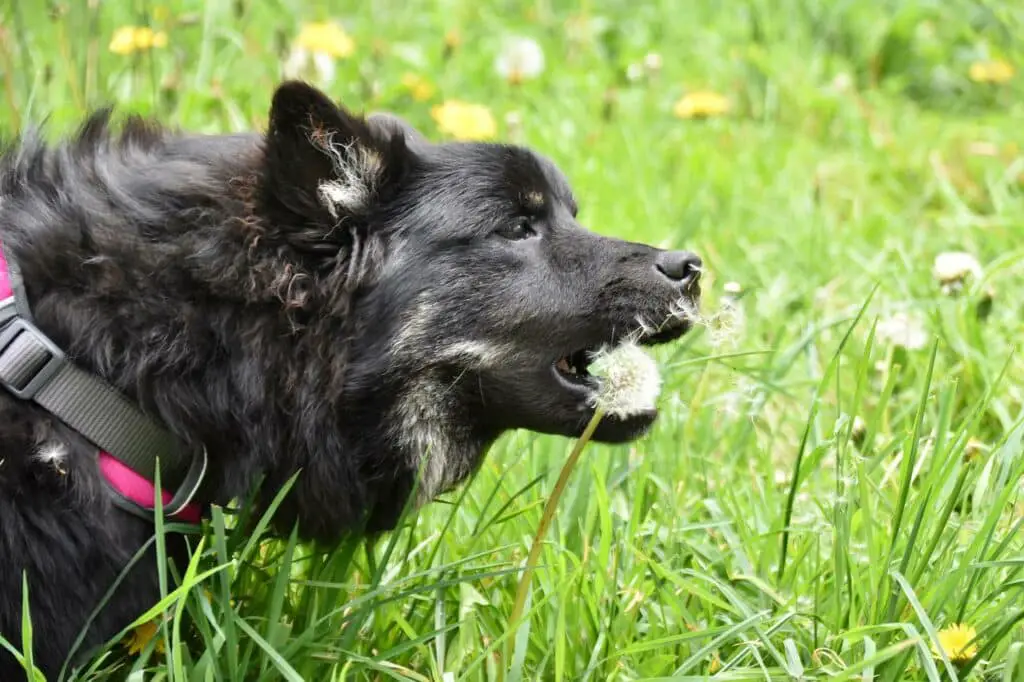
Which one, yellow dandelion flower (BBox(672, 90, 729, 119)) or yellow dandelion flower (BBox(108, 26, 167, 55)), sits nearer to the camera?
yellow dandelion flower (BBox(108, 26, 167, 55))

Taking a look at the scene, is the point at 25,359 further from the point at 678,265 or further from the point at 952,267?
the point at 952,267

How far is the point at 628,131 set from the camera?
5.65 metres

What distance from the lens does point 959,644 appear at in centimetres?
230

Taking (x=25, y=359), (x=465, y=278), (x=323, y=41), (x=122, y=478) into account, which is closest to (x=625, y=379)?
(x=465, y=278)

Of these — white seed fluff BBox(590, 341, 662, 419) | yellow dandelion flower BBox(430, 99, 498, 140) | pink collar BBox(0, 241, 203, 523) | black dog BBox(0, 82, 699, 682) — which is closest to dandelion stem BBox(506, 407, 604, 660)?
white seed fluff BBox(590, 341, 662, 419)

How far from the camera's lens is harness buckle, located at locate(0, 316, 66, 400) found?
2316 mm

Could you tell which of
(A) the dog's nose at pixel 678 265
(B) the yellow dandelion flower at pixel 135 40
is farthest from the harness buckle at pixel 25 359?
(B) the yellow dandelion flower at pixel 135 40

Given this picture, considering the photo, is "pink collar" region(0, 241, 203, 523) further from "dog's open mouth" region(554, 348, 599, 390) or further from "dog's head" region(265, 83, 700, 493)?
"dog's open mouth" region(554, 348, 599, 390)

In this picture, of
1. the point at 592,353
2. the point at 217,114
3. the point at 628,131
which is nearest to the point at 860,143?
the point at 628,131

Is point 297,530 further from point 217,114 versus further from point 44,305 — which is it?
point 217,114

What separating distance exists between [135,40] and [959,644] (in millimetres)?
3578

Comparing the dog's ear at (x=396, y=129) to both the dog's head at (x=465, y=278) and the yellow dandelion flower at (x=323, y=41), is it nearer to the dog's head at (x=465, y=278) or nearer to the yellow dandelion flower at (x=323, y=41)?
the dog's head at (x=465, y=278)

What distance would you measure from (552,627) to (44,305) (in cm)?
122

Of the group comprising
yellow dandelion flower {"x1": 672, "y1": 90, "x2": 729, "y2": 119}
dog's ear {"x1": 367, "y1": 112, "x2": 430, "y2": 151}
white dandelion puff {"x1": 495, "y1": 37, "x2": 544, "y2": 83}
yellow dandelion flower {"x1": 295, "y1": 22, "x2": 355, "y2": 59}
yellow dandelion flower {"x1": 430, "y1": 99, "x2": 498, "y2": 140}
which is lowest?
yellow dandelion flower {"x1": 672, "y1": 90, "x2": 729, "y2": 119}
